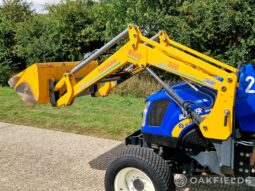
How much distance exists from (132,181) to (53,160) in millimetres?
1896

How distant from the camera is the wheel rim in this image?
368cm

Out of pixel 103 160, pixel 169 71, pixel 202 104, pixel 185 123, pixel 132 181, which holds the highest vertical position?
pixel 169 71

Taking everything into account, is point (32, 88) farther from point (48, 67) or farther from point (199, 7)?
point (199, 7)

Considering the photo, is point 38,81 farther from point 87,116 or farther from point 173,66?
point 87,116

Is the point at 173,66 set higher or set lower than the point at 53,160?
higher

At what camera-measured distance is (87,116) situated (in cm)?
785

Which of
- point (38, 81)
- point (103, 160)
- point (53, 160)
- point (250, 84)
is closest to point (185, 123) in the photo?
point (250, 84)

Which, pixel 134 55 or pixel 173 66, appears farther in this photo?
pixel 134 55

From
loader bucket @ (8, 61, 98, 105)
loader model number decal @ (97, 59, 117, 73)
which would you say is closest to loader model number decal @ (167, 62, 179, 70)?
loader model number decal @ (97, 59, 117, 73)

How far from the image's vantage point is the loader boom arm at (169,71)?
327cm

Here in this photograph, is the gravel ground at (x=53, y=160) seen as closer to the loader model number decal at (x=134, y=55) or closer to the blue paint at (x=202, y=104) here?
the blue paint at (x=202, y=104)

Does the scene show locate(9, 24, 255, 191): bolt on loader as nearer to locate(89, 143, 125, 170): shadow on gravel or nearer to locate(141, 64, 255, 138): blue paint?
locate(141, 64, 255, 138): blue paint

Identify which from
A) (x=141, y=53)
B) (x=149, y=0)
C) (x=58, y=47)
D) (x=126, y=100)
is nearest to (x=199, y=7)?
(x=149, y=0)

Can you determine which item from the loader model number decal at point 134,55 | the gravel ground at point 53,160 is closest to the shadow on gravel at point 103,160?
the gravel ground at point 53,160
